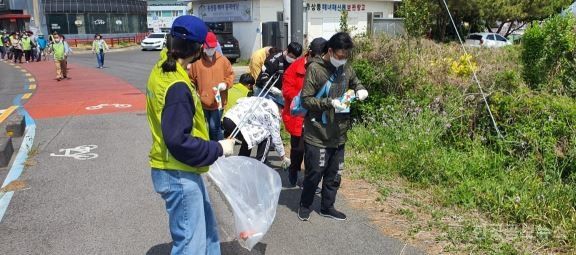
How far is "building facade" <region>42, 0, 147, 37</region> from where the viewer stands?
47312 millimetres

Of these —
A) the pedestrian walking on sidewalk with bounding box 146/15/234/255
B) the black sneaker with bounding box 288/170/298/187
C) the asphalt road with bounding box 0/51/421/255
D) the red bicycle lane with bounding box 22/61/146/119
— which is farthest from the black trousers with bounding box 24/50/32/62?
the pedestrian walking on sidewalk with bounding box 146/15/234/255

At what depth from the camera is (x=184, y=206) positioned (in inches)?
108

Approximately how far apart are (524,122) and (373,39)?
389 cm

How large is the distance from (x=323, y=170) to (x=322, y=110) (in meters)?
0.59

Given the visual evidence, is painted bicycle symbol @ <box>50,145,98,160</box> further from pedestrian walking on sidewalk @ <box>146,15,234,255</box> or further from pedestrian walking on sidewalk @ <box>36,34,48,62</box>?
pedestrian walking on sidewalk @ <box>36,34,48,62</box>

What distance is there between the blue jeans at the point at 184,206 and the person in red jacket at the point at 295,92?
2338 mm

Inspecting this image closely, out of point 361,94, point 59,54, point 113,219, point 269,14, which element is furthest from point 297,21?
point 269,14

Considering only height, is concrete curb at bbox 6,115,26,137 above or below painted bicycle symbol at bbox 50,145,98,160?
above

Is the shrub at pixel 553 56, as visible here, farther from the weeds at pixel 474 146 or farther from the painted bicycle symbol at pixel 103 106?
the painted bicycle symbol at pixel 103 106

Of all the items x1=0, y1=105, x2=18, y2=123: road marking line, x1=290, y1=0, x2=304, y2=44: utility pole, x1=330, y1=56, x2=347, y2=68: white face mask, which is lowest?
x1=0, y1=105, x2=18, y2=123: road marking line

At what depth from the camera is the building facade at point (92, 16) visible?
4731cm

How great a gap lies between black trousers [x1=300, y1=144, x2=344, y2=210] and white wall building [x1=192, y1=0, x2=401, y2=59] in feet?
59.0

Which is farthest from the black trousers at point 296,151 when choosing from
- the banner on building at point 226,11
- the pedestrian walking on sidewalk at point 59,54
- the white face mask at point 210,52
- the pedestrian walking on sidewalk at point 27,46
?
the pedestrian walking on sidewalk at point 27,46

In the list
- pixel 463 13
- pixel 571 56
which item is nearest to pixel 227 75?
pixel 571 56
